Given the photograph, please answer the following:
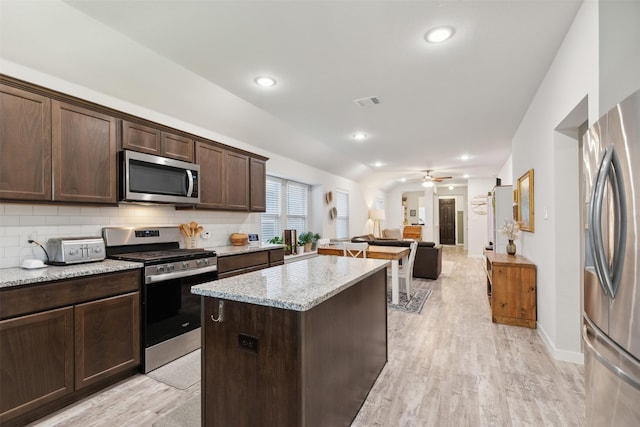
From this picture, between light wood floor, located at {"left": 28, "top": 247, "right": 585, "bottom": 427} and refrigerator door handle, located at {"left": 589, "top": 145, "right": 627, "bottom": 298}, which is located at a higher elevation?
refrigerator door handle, located at {"left": 589, "top": 145, "right": 627, "bottom": 298}

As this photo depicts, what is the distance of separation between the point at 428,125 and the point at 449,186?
806 centimetres

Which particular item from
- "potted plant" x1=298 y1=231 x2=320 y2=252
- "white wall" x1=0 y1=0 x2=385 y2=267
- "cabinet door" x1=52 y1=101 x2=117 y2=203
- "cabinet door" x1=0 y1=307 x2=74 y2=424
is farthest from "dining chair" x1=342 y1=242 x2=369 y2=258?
"cabinet door" x1=0 y1=307 x2=74 y2=424

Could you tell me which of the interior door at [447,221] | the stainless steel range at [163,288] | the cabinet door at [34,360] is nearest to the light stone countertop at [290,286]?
the stainless steel range at [163,288]

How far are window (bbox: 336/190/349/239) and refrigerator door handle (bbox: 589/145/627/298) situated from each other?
6.27 m

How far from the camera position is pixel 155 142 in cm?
294

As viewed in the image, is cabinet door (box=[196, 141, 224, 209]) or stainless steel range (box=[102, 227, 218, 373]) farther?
cabinet door (box=[196, 141, 224, 209])

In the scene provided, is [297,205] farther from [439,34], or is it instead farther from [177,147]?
[439,34]

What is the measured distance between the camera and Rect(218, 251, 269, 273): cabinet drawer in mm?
3276

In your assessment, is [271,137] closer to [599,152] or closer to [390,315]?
[390,315]

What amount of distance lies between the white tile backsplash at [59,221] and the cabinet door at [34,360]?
70 cm

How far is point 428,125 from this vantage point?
4.41 metres

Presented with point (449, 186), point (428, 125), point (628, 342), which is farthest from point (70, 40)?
point (449, 186)

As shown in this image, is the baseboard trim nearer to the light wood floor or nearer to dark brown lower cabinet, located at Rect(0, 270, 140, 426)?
the light wood floor

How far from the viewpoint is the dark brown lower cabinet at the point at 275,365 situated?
54.2 inches
